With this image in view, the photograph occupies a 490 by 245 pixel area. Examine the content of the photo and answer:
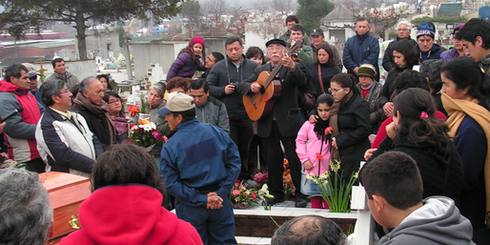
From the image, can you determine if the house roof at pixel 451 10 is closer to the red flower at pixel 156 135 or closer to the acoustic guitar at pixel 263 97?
the acoustic guitar at pixel 263 97

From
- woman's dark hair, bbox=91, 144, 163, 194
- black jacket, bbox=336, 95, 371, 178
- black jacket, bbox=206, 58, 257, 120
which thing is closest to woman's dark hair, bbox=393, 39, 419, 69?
black jacket, bbox=336, 95, 371, 178

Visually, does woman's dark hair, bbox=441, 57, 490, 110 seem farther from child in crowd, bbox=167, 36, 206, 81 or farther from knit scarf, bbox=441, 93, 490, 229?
child in crowd, bbox=167, 36, 206, 81

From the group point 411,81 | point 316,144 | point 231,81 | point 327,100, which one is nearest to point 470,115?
point 411,81

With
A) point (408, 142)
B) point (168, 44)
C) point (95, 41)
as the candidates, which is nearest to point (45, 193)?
point (408, 142)

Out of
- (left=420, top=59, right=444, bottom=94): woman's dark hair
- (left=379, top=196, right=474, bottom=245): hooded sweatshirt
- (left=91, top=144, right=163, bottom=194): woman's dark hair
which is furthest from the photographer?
(left=420, top=59, right=444, bottom=94): woman's dark hair

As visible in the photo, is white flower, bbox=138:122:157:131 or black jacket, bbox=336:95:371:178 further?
white flower, bbox=138:122:157:131

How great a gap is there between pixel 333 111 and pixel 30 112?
3272mm

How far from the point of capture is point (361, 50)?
7.93 metres

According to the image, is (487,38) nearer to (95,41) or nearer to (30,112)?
(30,112)

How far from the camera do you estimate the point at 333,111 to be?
18.5 feet

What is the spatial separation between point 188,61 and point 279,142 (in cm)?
235

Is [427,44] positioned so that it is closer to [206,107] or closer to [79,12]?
[206,107]

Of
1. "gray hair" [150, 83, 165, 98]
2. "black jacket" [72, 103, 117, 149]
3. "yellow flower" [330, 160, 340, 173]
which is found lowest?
"yellow flower" [330, 160, 340, 173]

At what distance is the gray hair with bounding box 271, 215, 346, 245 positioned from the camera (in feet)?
6.85
